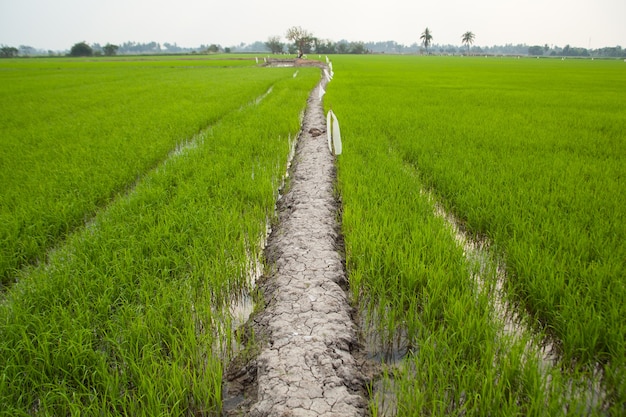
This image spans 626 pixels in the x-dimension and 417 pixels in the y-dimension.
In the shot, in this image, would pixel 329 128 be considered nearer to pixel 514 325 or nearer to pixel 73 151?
pixel 73 151

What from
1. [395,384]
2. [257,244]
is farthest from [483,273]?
[257,244]

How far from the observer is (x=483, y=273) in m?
2.33

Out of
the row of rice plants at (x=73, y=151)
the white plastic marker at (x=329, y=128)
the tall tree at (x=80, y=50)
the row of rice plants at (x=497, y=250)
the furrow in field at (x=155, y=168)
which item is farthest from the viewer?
the tall tree at (x=80, y=50)

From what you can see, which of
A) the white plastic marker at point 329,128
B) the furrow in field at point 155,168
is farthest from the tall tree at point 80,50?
the white plastic marker at point 329,128

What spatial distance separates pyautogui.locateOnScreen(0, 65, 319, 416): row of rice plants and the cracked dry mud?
0.16 metres

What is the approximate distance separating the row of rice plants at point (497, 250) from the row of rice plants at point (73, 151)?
2.38 m

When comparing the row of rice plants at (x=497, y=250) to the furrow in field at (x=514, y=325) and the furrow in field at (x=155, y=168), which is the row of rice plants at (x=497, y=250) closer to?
the furrow in field at (x=514, y=325)

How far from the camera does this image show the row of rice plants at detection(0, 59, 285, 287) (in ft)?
→ 9.84

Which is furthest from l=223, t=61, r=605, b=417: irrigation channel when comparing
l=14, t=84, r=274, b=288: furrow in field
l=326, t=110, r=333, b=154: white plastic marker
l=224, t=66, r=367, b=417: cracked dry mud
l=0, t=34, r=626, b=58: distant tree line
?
l=0, t=34, r=626, b=58: distant tree line

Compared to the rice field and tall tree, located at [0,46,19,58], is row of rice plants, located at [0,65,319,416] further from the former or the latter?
tall tree, located at [0,46,19,58]

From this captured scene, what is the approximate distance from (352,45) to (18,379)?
7340cm

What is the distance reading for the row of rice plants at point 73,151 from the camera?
300cm

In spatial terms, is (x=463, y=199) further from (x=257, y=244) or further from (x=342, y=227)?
(x=257, y=244)

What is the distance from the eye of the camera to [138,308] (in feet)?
6.27
